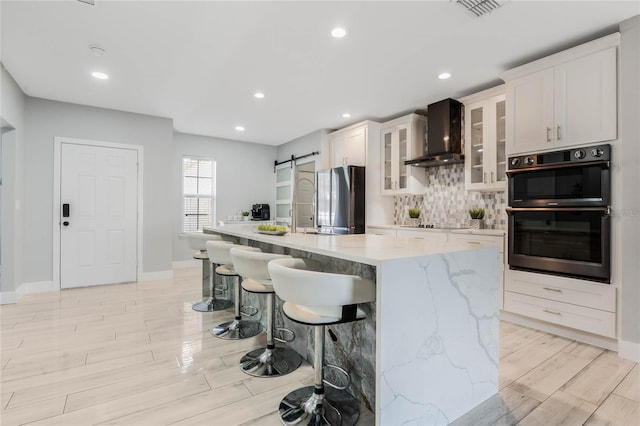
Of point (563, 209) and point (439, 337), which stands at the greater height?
point (563, 209)

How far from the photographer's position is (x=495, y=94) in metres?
3.62

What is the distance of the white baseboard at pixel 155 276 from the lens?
5051mm

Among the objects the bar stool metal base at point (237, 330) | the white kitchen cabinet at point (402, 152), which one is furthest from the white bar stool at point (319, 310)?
the white kitchen cabinet at point (402, 152)

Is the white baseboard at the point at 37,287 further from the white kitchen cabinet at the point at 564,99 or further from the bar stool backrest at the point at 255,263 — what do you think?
the white kitchen cabinet at the point at 564,99

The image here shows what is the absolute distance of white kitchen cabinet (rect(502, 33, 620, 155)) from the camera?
2.59 meters

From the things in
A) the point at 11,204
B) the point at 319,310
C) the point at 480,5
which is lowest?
the point at 319,310

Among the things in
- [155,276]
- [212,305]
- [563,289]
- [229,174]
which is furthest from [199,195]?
[563,289]

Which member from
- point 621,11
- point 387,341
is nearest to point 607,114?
point 621,11

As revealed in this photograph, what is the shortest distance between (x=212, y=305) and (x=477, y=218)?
3.29m

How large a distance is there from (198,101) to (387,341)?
415cm

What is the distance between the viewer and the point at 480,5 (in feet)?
7.63

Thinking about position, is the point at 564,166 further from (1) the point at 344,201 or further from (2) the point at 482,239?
(1) the point at 344,201

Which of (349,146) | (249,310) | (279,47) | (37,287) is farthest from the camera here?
(349,146)

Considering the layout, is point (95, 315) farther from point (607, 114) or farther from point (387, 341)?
point (607, 114)
